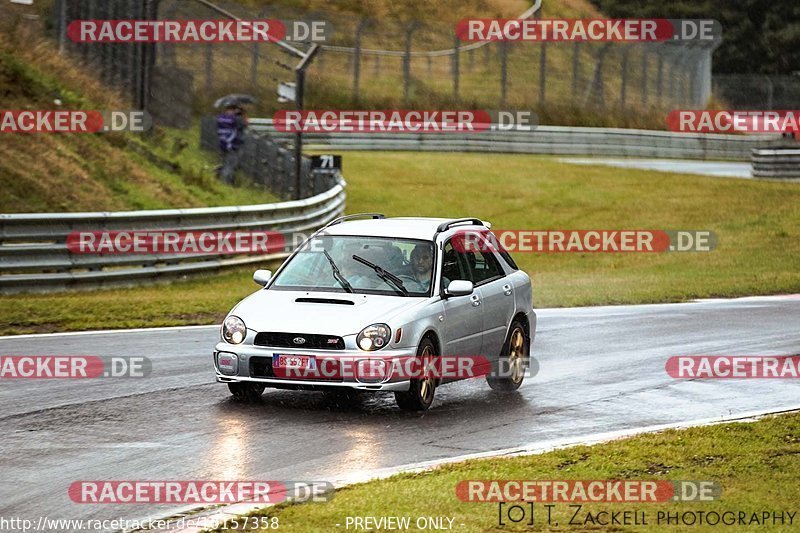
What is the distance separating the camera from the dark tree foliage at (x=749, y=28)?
8181cm

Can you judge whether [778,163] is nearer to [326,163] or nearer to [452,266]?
[326,163]

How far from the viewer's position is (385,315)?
11297 mm

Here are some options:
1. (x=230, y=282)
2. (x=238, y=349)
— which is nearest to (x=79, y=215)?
(x=230, y=282)

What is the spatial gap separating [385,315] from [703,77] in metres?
52.4

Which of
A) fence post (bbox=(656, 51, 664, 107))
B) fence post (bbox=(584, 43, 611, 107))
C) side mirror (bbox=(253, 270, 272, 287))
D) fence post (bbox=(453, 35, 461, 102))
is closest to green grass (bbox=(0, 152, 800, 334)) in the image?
side mirror (bbox=(253, 270, 272, 287))

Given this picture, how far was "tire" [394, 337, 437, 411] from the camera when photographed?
11.4m

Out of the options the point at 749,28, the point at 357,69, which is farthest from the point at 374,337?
the point at 749,28

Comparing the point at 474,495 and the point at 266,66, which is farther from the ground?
the point at 266,66

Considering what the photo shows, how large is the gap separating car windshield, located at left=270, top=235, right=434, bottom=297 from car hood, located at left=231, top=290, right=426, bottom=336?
0.58 ft

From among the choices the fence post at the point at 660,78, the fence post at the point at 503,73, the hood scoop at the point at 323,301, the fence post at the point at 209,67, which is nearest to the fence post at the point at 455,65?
the fence post at the point at 503,73

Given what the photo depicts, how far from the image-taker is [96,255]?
65.9ft

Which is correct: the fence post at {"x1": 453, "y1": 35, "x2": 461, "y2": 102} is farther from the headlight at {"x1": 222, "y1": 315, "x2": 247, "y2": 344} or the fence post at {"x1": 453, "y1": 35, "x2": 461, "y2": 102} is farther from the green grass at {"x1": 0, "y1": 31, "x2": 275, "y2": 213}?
the headlight at {"x1": 222, "y1": 315, "x2": 247, "y2": 344}

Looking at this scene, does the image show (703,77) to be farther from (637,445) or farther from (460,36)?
(637,445)

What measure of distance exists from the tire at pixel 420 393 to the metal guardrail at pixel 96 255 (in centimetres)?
925
